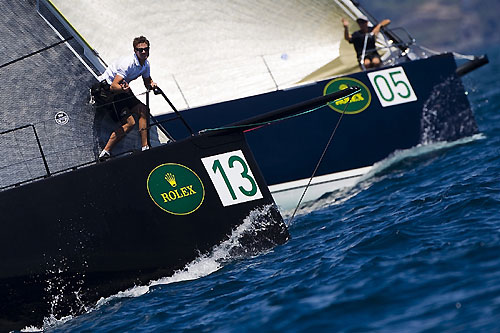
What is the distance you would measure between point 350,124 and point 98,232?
501 cm

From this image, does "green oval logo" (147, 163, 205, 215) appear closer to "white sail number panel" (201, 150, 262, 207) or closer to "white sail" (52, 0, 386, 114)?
"white sail number panel" (201, 150, 262, 207)

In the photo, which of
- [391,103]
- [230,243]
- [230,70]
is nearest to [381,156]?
[391,103]

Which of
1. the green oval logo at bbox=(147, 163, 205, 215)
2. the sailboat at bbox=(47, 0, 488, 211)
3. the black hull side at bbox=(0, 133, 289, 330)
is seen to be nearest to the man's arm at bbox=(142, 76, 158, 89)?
the black hull side at bbox=(0, 133, 289, 330)

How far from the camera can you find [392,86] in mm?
11789

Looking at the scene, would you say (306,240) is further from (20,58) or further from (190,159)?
(20,58)

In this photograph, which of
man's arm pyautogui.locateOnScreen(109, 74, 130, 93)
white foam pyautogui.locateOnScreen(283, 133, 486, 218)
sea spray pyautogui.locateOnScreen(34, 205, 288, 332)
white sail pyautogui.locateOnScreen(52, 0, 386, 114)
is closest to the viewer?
sea spray pyautogui.locateOnScreen(34, 205, 288, 332)

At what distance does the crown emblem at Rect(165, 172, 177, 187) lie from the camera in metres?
7.61

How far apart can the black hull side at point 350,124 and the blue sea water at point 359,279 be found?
2.06 meters

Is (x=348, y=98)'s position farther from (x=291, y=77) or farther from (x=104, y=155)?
(x=104, y=155)

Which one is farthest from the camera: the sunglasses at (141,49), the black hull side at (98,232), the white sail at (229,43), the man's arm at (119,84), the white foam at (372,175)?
the white sail at (229,43)

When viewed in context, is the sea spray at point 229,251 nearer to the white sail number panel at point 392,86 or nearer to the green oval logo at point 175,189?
the green oval logo at point 175,189

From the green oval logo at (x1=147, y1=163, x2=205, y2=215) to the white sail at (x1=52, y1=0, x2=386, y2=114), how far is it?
4.69 metres

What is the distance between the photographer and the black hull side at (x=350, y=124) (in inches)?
452

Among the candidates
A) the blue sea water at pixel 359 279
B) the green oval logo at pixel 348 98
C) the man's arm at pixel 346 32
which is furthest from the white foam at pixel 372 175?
the man's arm at pixel 346 32
